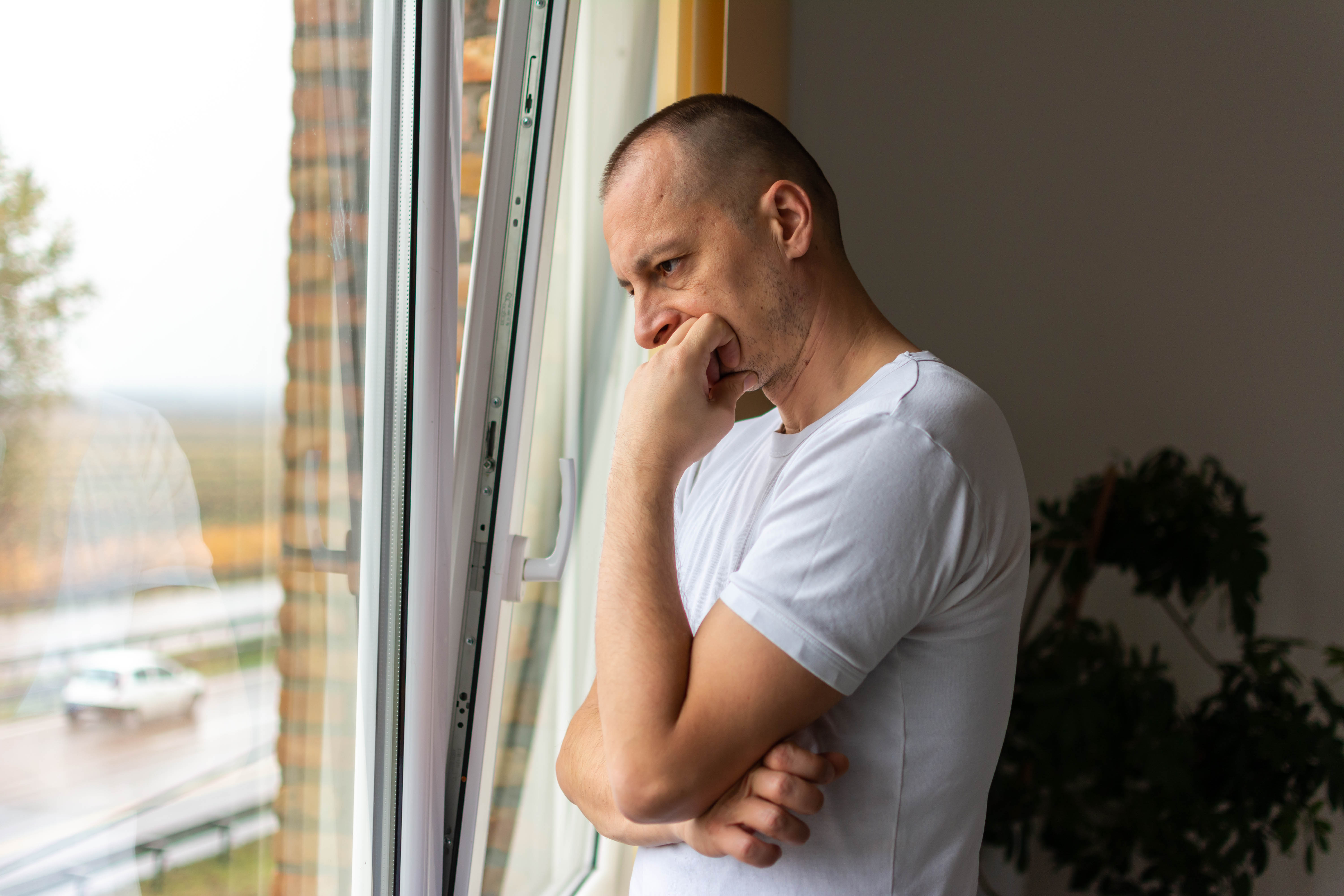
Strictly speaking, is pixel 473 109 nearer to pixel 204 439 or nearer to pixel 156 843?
pixel 204 439

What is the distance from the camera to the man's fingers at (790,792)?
81 cm

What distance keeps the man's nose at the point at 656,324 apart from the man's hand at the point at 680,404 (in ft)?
0.06

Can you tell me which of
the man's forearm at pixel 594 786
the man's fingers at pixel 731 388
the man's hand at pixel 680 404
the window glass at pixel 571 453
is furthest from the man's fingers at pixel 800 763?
the window glass at pixel 571 453

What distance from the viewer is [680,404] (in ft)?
3.22

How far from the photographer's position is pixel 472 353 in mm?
1425

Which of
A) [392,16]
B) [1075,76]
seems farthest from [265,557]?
[1075,76]

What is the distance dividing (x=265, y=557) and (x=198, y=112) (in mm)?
473

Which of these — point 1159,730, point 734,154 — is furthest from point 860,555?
point 1159,730

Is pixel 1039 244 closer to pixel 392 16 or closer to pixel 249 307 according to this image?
pixel 392 16

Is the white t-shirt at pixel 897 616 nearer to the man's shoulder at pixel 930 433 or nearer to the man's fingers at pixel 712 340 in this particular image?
the man's shoulder at pixel 930 433

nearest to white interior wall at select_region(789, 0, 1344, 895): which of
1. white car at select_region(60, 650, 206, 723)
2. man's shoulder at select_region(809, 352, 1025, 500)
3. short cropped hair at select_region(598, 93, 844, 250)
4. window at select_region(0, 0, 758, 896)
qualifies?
window at select_region(0, 0, 758, 896)

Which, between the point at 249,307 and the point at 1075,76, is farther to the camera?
A: the point at 1075,76

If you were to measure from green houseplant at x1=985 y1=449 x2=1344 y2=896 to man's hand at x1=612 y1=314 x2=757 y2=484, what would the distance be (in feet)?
→ 5.94

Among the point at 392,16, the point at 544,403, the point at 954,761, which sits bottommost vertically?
the point at 954,761
